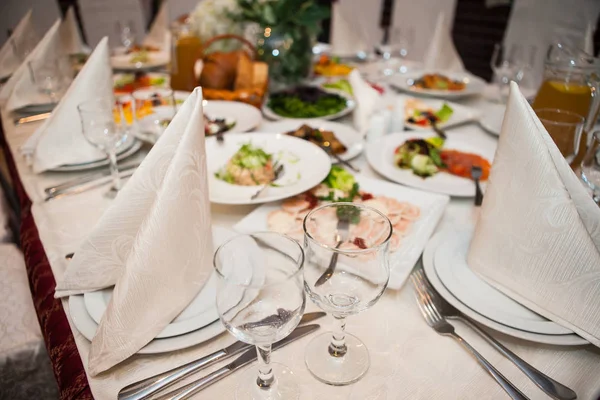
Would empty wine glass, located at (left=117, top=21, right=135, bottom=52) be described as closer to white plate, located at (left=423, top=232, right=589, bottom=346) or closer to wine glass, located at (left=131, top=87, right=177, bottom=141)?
wine glass, located at (left=131, top=87, right=177, bottom=141)

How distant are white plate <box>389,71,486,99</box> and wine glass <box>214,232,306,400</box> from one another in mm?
1724

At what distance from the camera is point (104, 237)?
2.93 feet

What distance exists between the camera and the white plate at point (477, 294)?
2.68 ft

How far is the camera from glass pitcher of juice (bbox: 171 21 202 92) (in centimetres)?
219

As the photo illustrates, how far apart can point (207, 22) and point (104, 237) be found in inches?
72.0

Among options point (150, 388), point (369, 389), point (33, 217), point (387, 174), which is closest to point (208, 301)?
point (150, 388)

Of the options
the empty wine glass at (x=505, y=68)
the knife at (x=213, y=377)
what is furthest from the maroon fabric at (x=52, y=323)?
the empty wine glass at (x=505, y=68)

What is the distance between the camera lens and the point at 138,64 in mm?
2672

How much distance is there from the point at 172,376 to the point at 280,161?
0.88 m

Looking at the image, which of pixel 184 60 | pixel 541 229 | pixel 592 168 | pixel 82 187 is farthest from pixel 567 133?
pixel 184 60

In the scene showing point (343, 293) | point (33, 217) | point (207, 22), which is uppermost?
point (207, 22)

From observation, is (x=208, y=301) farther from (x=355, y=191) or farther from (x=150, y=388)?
(x=355, y=191)

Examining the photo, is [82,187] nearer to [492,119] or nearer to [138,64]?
[138,64]

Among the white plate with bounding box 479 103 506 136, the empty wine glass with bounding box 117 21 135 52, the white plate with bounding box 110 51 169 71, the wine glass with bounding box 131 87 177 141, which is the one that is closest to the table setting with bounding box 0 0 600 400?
the wine glass with bounding box 131 87 177 141
